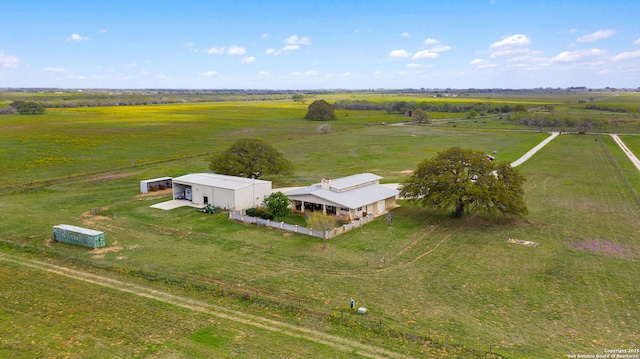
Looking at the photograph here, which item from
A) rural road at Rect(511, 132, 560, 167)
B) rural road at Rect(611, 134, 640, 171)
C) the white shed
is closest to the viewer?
the white shed

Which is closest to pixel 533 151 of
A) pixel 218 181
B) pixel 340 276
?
pixel 218 181

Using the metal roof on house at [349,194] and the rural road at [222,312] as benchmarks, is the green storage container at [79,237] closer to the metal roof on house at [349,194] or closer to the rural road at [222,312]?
the rural road at [222,312]

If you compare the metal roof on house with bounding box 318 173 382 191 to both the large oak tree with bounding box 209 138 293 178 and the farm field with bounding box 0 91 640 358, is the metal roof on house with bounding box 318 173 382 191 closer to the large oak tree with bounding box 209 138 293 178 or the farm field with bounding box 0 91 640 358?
the farm field with bounding box 0 91 640 358

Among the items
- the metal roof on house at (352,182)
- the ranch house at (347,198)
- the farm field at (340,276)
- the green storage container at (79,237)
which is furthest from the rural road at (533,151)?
the green storage container at (79,237)

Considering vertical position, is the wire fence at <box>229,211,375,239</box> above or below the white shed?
below

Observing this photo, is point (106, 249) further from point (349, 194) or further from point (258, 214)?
point (349, 194)

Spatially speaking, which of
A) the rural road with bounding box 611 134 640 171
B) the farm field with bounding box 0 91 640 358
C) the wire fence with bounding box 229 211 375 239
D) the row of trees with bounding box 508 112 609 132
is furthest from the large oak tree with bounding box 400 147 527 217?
the row of trees with bounding box 508 112 609 132
